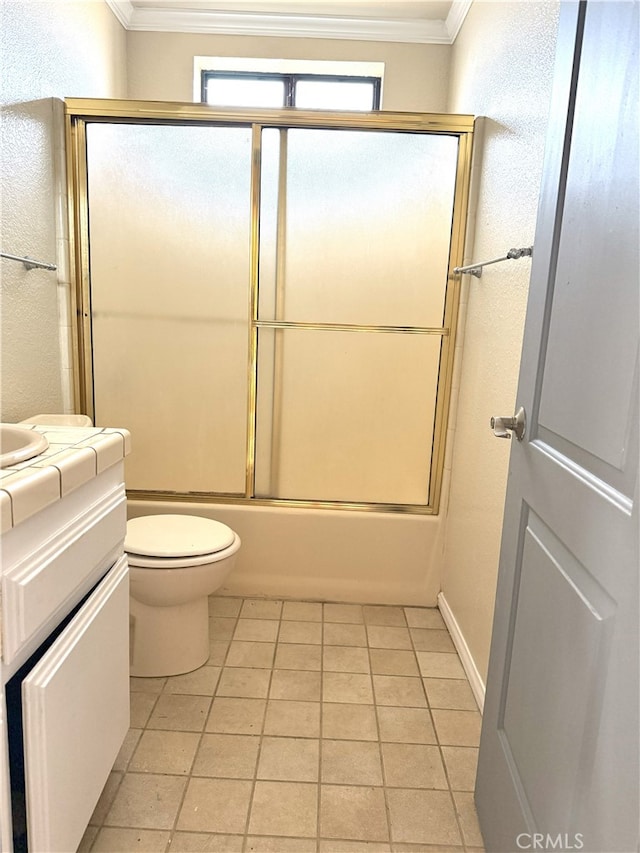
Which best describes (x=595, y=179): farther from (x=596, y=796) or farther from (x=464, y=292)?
(x=464, y=292)

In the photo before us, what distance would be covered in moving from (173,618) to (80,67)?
2.12 m

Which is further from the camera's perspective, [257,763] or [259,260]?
[259,260]

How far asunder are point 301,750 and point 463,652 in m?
0.73

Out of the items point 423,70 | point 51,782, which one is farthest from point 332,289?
point 51,782

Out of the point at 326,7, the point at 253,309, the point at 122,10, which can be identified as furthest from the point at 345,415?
the point at 122,10

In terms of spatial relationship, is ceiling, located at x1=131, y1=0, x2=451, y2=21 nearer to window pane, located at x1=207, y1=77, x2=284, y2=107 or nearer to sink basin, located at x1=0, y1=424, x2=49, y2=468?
window pane, located at x1=207, y1=77, x2=284, y2=107

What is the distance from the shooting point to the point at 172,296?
2.34 meters

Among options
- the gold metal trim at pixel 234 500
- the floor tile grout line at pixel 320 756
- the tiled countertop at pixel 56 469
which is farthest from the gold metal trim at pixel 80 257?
the floor tile grout line at pixel 320 756

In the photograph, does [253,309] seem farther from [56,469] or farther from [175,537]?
[56,469]

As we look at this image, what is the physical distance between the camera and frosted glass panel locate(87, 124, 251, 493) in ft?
7.38

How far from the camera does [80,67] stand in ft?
7.26

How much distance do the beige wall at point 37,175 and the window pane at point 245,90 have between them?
61 cm

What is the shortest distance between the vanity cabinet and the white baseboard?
1.11 meters

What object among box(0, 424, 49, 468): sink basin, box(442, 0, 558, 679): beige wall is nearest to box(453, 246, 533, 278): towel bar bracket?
box(442, 0, 558, 679): beige wall
